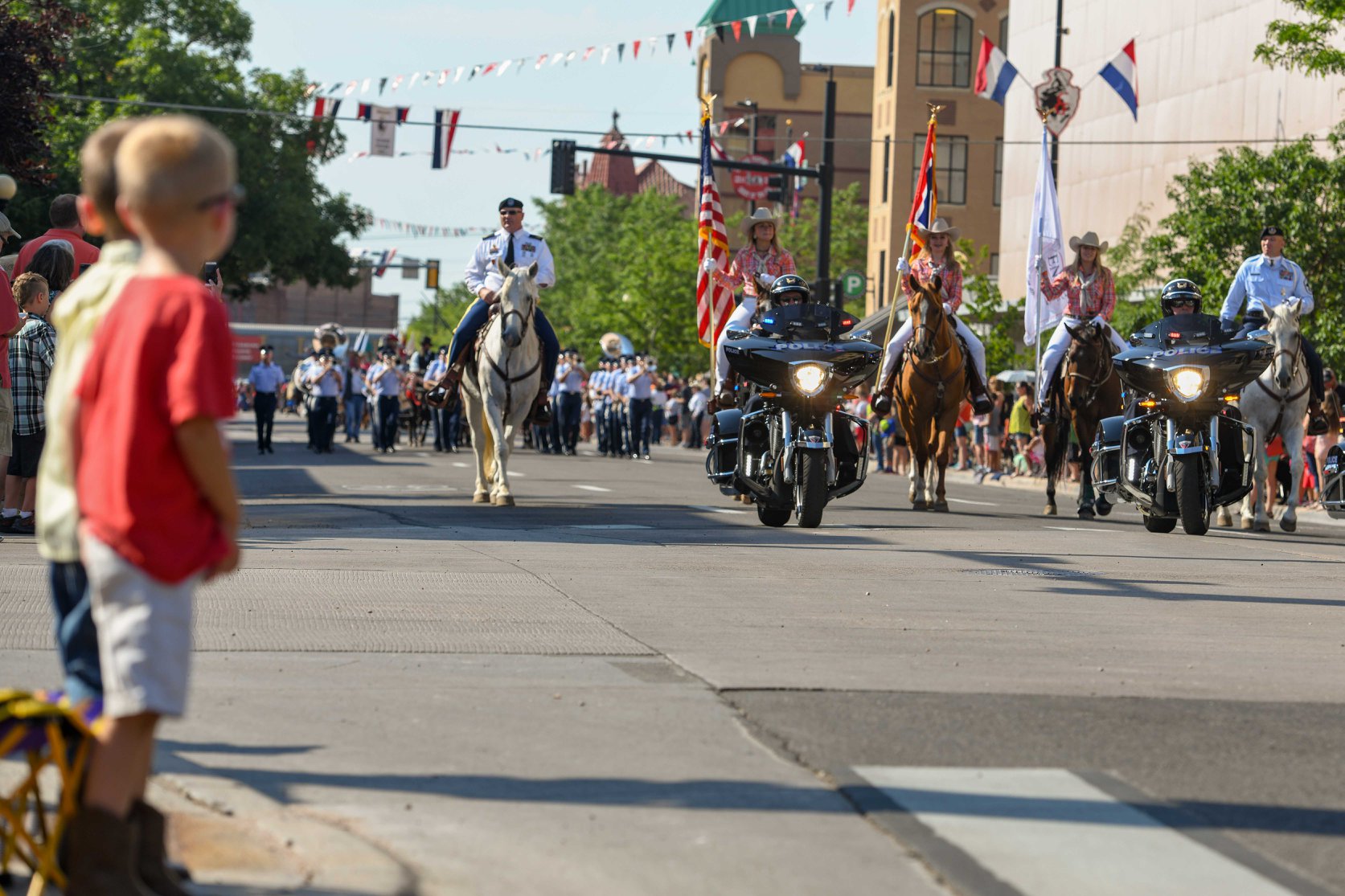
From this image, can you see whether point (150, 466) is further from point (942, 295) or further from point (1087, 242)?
point (1087, 242)

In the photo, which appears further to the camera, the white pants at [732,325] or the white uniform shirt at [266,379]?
the white uniform shirt at [266,379]

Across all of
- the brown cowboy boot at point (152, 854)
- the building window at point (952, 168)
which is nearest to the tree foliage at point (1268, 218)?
the brown cowboy boot at point (152, 854)

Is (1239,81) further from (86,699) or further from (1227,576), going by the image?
(86,699)

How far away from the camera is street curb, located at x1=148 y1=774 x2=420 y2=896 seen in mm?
4543

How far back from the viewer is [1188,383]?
15984 millimetres

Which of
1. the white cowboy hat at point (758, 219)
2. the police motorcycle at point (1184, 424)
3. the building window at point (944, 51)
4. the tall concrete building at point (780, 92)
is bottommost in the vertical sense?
the police motorcycle at point (1184, 424)

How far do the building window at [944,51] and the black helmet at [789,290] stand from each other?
62665mm

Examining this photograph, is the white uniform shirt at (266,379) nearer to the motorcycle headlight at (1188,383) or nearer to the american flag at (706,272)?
the american flag at (706,272)

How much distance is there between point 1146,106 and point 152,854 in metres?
48.6

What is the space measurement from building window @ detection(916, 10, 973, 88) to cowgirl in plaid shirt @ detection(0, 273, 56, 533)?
218 feet

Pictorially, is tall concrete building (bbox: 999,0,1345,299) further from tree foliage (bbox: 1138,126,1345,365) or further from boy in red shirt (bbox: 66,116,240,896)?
boy in red shirt (bbox: 66,116,240,896)

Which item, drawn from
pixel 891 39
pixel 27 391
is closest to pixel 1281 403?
pixel 27 391

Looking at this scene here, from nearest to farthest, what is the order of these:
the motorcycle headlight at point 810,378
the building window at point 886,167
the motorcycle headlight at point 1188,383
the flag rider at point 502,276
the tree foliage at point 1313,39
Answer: the motorcycle headlight at point 810,378 → the motorcycle headlight at point 1188,383 → the flag rider at point 502,276 → the tree foliage at point 1313,39 → the building window at point 886,167

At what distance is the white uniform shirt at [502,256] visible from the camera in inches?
761
